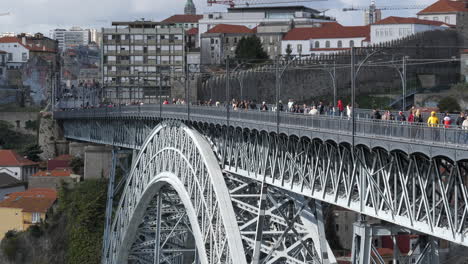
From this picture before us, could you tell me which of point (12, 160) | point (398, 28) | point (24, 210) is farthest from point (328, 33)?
point (24, 210)

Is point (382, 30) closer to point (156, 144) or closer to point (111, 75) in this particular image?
point (111, 75)

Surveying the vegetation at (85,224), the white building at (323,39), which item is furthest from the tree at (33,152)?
the white building at (323,39)

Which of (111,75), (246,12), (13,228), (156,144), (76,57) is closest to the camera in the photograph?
(156,144)

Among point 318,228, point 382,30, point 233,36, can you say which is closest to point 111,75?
point 233,36

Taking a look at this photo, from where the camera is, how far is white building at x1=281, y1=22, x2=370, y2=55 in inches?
5128

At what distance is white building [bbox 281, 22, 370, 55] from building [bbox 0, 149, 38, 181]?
127 feet

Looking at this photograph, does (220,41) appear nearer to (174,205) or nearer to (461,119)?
(174,205)

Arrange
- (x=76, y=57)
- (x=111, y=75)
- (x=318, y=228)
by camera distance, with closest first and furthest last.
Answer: (x=318, y=228), (x=111, y=75), (x=76, y=57)

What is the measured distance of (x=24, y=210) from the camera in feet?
279

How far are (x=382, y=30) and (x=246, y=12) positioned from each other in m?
41.9

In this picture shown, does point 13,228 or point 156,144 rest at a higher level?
point 156,144

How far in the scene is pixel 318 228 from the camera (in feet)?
128

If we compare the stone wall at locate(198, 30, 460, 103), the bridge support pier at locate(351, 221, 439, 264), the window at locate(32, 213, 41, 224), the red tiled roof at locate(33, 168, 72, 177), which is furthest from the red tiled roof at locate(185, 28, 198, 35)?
the bridge support pier at locate(351, 221, 439, 264)

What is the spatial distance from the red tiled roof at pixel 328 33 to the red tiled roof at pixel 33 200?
5260cm
